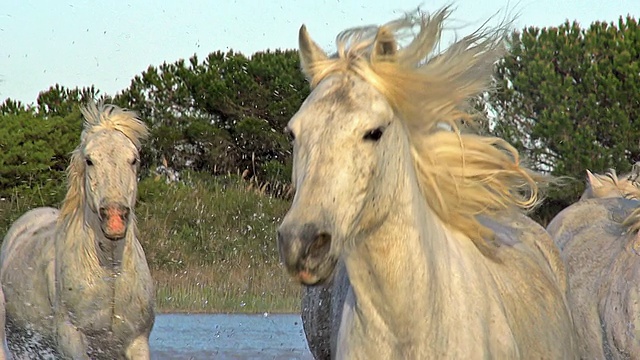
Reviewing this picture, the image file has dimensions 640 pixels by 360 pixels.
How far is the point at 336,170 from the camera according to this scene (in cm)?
402

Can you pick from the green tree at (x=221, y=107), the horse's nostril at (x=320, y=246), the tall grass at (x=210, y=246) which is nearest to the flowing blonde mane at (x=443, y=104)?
the horse's nostril at (x=320, y=246)

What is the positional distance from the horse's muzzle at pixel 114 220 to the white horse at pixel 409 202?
2979 millimetres

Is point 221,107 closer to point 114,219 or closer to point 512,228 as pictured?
point 114,219

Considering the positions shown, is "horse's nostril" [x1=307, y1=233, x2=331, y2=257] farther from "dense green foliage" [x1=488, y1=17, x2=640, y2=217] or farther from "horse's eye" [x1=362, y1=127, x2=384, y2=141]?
"dense green foliage" [x1=488, y1=17, x2=640, y2=217]

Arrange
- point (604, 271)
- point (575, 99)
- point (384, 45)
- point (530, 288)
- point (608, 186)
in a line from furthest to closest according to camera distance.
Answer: point (575, 99) → point (608, 186) → point (604, 271) → point (530, 288) → point (384, 45)

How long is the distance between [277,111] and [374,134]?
32892mm

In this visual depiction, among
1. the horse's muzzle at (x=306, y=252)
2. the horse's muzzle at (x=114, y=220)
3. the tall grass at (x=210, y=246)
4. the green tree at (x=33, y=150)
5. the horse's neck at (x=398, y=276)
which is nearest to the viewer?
the horse's muzzle at (x=306, y=252)

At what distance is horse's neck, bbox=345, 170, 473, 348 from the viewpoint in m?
4.37

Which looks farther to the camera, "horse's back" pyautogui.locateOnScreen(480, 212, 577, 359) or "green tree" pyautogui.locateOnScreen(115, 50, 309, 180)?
"green tree" pyautogui.locateOnScreen(115, 50, 309, 180)

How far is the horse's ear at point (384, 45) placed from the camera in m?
4.49

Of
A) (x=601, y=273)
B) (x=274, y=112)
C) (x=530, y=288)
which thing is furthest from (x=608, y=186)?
(x=274, y=112)

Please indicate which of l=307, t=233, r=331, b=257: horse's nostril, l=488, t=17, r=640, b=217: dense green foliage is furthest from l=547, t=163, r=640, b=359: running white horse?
l=488, t=17, r=640, b=217: dense green foliage

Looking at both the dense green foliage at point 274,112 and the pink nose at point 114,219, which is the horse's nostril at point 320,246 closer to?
the pink nose at point 114,219

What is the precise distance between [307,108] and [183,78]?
115 feet
